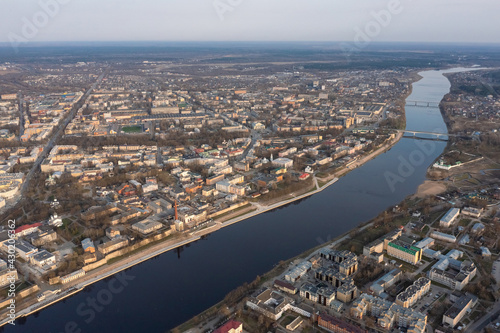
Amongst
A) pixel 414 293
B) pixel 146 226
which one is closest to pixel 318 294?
pixel 414 293

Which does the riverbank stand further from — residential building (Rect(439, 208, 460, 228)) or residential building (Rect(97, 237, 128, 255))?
residential building (Rect(439, 208, 460, 228))

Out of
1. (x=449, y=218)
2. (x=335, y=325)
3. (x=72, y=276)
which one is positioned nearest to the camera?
(x=335, y=325)

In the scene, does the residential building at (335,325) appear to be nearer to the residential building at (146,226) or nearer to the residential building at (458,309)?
the residential building at (458,309)

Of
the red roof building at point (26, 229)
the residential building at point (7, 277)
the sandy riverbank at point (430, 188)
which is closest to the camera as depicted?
the residential building at point (7, 277)

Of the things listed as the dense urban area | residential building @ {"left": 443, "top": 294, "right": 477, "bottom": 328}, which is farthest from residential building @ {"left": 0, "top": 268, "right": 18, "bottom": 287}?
residential building @ {"left": 443, "top": 294, "right": 477, "bottom": 328}

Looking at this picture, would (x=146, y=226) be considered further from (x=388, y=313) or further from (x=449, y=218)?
(x=449, y=218)

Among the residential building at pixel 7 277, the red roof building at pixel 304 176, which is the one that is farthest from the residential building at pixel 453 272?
the residential building at pixel 7 277

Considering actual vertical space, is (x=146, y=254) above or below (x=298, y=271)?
below
